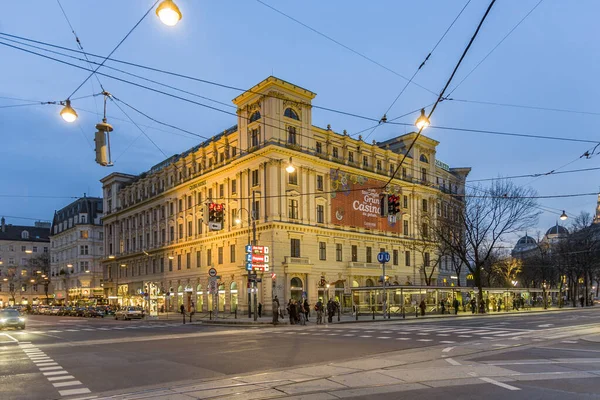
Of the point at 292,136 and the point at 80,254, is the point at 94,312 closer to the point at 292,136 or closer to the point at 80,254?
the point at 292,136

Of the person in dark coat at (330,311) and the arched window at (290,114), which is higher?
the arched window at (290,114)

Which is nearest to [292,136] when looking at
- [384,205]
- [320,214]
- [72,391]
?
[320,214]

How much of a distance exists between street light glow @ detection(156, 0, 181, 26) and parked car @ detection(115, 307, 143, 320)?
4716cm

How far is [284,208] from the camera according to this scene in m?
52.2

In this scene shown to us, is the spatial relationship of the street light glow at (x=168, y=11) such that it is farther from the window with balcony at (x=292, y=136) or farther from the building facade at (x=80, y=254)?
the building facade at (x=80, y=254)

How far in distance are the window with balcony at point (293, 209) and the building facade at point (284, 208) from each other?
11 cm

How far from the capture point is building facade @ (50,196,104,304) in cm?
9706

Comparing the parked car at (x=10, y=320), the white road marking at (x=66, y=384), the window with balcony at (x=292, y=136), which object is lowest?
the parked car at (x=10, y=320)

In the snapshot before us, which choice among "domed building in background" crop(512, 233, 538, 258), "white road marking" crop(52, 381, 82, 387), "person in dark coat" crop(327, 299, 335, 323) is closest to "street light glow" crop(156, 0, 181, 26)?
"white road marking" crop(52, 381, 82, 387)

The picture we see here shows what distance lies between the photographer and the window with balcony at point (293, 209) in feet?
174

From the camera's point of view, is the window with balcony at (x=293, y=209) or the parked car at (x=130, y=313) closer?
the parked car at (x=130, y=313)

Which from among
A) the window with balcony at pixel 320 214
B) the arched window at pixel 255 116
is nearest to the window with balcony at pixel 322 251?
the window with balcony at pixel 320 214

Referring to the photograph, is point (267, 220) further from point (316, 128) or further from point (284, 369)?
point (284, 369)

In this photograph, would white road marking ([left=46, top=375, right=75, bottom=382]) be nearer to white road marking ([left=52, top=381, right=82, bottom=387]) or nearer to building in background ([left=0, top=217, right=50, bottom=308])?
white road marking ([left=52, top=381, right=82, bottom=387])
